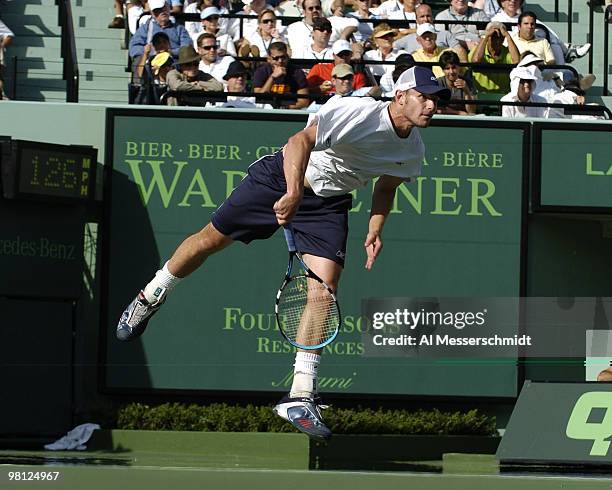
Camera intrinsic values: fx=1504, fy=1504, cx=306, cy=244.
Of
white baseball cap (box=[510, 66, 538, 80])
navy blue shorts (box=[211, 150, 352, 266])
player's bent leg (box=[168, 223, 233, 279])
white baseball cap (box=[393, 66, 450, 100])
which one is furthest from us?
white baseball cap (box=[510, 66, 538, 80])

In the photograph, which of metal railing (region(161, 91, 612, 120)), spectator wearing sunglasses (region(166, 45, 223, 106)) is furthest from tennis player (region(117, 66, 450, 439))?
spectator wearing sunglasses (region(166, 45, 223, 106))

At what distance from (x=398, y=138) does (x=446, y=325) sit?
197 inches

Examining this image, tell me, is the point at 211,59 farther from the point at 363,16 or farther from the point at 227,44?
the point at 363,16

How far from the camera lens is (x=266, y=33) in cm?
1600

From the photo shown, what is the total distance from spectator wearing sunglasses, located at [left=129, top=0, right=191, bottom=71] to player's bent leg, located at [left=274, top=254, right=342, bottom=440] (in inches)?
262

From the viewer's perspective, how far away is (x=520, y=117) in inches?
600

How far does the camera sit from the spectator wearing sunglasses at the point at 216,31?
1585 cm

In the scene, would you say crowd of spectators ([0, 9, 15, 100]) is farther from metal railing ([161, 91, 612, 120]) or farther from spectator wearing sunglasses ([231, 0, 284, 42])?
spectator wearing sunglasses ([231, 0, 284, 42])

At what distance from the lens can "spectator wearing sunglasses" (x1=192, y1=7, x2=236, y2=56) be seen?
15.9 m

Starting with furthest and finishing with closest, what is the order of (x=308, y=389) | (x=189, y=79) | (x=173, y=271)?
(x=189, y=79) → (x=173, y=271) → (x=308, y=389)

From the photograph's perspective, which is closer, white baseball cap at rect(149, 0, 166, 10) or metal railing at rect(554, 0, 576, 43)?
white baseball cap at rect(149, 0, 166, 10)

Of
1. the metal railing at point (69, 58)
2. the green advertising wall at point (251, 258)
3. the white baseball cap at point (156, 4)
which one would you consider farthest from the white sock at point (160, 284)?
the white baseball cap at point (156, 4)

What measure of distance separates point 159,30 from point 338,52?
6.90 feet

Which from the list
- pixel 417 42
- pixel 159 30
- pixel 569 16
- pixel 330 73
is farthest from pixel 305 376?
pixel 569 16
